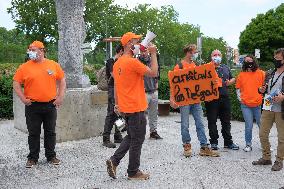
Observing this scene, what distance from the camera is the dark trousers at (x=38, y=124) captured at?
6715 mm

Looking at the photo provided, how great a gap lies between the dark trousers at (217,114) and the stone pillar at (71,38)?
2.97 m

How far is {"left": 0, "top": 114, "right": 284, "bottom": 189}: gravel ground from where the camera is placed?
574 centimetres

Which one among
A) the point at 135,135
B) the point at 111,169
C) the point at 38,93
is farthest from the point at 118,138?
the point at 135,135

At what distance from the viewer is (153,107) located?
905 centimetres

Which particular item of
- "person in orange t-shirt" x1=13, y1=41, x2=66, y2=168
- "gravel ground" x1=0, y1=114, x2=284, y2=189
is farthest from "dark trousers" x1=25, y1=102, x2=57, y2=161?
"gravel ground" x1=0, y1=114, x2=284, y2=189

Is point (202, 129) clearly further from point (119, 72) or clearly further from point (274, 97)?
point (119, 72)

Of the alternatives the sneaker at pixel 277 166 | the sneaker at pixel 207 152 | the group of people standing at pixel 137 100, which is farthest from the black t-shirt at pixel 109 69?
the sneaker at pixel 277 166

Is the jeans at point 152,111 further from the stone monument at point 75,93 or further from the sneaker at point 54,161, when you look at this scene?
the sneaker at point 54,161

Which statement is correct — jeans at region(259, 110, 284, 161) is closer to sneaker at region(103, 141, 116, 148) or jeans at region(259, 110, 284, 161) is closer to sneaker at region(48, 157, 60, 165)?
sneaker at region(103, 141, 116, 148)

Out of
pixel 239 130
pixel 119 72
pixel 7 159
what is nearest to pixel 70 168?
pixel 7 159

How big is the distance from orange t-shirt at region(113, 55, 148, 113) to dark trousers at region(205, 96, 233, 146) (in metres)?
2.26

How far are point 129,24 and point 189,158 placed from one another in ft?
144

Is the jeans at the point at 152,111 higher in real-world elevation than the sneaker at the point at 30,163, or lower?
higher

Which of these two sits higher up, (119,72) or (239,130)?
(119,72)
